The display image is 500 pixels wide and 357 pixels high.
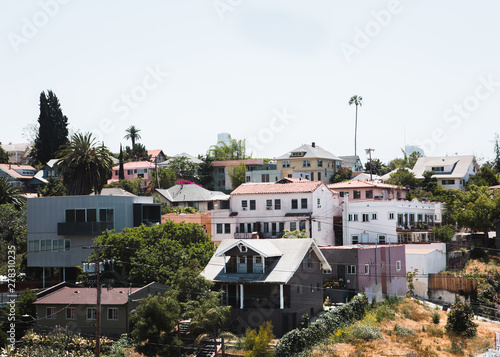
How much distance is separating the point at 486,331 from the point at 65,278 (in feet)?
137

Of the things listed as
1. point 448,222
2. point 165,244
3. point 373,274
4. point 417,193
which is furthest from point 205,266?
point 417,193

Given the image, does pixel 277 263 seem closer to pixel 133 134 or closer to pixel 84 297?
pixel 84 297

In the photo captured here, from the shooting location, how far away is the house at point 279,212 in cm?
7406

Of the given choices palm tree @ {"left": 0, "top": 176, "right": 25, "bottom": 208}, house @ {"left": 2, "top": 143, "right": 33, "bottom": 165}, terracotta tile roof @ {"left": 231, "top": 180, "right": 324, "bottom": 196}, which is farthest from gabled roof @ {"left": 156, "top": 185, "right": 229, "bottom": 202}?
house @ {"left": 2, "top": 143, "right": 33, "bottom": 165}

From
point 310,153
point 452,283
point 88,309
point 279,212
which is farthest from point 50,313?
point 310,153

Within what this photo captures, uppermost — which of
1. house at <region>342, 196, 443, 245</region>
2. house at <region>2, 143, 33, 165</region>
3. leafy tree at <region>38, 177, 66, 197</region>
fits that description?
house at <region>2, 143, 33, 165</region>

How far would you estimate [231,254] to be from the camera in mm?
50438

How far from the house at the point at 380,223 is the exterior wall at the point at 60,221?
26.7 m

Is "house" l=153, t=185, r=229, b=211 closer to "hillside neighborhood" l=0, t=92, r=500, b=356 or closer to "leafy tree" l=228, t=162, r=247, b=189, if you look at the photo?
"hillside neighborhood" l=0, t=92, r=500, b=356

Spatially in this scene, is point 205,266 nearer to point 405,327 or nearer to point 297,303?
point 297,303

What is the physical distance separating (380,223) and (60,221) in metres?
36.3

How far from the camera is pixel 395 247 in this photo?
61.1 m

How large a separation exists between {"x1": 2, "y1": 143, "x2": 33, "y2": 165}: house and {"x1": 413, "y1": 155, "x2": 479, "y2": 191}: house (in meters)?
107

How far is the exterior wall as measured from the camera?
65500 mm
